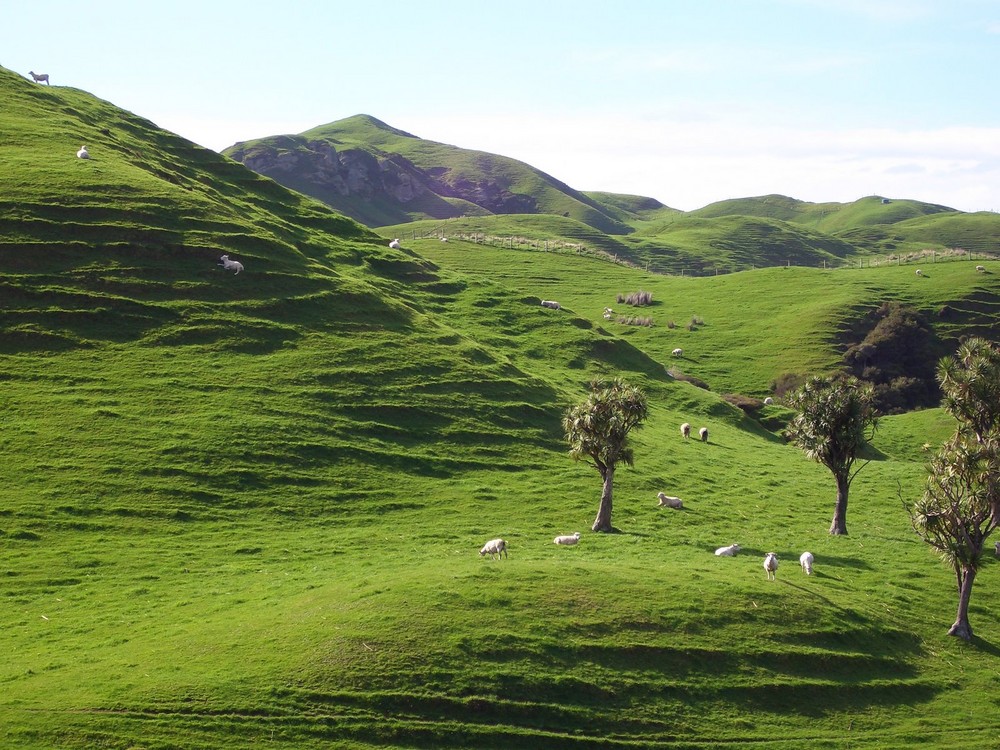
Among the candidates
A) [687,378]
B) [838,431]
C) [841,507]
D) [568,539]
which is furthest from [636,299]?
[568,539]

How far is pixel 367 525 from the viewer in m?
52.4

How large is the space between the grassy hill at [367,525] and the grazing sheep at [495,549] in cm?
208

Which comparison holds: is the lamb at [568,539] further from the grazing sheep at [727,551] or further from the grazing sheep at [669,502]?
the grazing sheep at [669,502]

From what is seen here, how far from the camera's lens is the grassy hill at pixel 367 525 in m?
33.8

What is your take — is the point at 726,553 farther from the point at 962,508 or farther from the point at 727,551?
the point at 962,508

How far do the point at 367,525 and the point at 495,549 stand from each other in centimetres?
953

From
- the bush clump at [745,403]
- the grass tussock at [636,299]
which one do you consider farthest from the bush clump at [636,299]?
the bush clump at [745,403]

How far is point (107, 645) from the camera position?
119 feet

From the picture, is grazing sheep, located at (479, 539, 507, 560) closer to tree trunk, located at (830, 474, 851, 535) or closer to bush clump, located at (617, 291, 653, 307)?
tree trunk, located at (830, 474, 851, 535)

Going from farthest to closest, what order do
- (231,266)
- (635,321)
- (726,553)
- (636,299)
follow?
(636,299) < (635,321) < (231,266) < (726,553)

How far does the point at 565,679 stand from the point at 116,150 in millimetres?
83557

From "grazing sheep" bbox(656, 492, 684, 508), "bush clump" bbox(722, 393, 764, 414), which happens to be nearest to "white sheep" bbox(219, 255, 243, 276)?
"grazing sheep" bbox(656, 492, 684, 508)

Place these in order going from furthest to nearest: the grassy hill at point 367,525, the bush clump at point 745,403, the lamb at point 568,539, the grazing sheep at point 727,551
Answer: the bush clump at point 745,403
the lamb at point 568,539
the grazing sheep at point 727,551
the grassy hill at point 367,525

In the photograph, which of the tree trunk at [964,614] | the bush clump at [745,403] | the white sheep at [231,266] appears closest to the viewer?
the tree trunk at [964,614]
